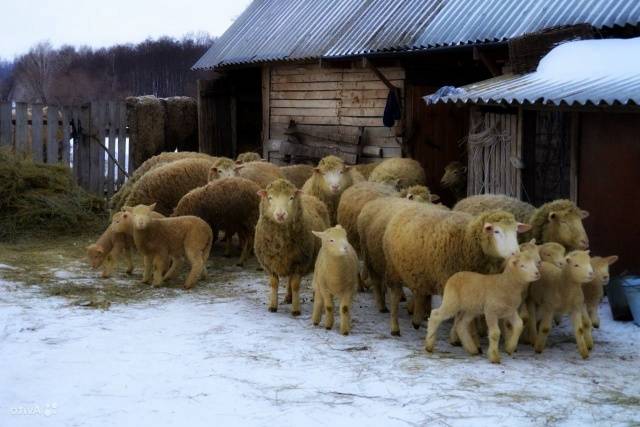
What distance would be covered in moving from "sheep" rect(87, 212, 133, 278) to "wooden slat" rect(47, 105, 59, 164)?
648 centimetres

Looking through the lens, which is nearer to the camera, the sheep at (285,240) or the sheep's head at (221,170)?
the sheep at (285,240)

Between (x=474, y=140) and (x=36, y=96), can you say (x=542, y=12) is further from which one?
(x=36, y=96)

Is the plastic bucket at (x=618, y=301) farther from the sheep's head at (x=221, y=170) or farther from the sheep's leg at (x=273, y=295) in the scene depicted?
the sheep's head at (x=221, y=170)

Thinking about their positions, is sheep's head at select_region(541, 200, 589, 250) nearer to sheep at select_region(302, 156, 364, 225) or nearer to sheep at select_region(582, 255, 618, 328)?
sheep at select_region(582, 255, 618, 328)

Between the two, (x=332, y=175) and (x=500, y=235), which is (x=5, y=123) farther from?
(x=500, y=235)

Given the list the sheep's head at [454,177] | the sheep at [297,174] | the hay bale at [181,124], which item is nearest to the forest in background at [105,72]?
the hay bale at [181,124]

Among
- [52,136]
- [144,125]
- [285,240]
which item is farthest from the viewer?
[144,125]

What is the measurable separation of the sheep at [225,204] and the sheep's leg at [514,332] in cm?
511

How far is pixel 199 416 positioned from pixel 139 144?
509 inches

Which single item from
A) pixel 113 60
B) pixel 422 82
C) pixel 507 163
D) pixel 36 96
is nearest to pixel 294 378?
pixel 507 163

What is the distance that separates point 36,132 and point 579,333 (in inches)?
485

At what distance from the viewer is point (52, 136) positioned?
16484 mm

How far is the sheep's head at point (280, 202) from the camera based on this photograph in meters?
8.84

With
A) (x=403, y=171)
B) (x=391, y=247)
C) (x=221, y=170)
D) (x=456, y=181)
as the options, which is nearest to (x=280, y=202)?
(x=391, y=247)
